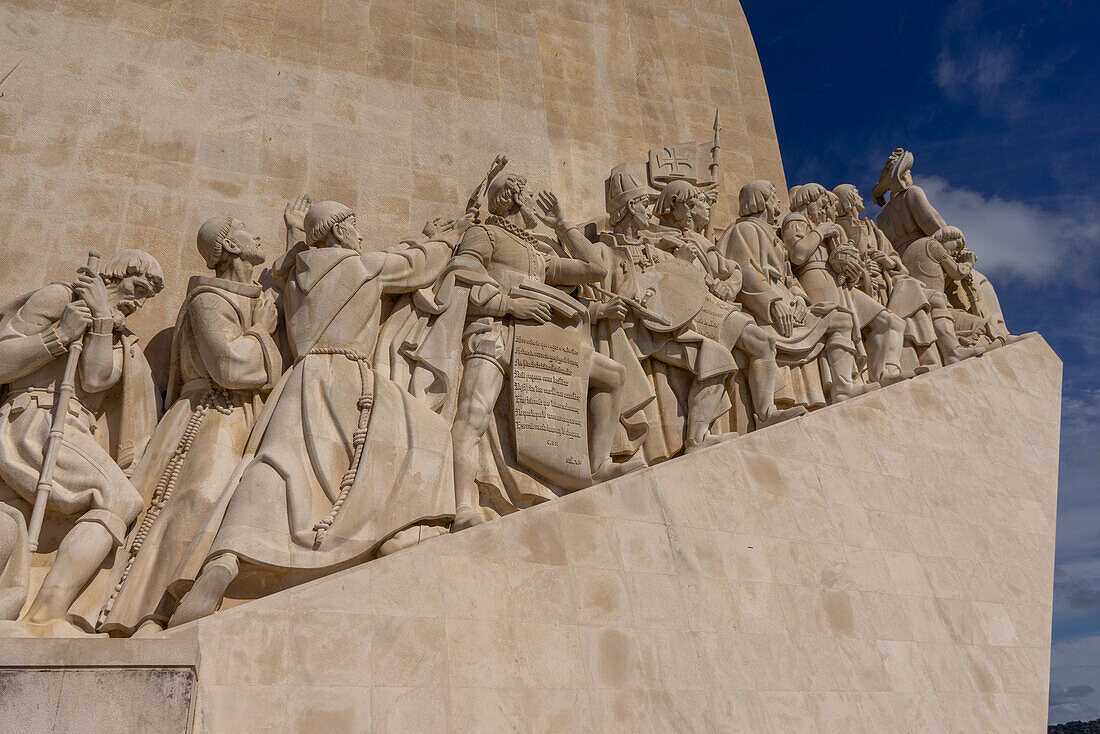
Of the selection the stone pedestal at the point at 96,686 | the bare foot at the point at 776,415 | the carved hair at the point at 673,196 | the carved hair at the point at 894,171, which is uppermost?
the carved hair at the point at 894,171

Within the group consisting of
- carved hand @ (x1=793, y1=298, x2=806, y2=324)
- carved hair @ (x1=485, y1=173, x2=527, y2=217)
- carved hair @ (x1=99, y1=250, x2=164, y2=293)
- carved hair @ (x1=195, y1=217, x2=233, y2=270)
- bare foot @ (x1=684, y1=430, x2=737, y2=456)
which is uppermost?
carved hair @ (x1=485, y1=173, x2=527, y2=217)

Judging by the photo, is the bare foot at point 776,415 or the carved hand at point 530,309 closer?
the carved hand at point 530,309

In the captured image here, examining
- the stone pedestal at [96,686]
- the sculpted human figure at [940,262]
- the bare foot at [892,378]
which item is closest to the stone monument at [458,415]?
the stone pedestal at [96,686]

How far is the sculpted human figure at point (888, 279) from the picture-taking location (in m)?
9.64

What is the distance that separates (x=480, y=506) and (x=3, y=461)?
2.82 meters

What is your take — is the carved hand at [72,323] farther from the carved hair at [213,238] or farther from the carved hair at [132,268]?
the carved hair at [213,238]

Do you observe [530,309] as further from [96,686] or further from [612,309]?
[96,686]

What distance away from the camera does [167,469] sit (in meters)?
5.98

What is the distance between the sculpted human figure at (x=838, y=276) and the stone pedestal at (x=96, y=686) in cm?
664

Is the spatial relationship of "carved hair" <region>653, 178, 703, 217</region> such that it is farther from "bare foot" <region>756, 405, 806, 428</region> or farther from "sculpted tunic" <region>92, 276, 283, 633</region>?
"sculpted tunic" <region>92, 276, 283, 633</region>

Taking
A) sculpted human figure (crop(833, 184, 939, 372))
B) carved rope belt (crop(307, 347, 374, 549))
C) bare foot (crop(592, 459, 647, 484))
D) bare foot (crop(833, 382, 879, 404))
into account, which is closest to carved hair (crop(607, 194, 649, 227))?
bare foot (crop(833, 382, 879, 404))

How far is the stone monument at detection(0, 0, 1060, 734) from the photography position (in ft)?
16.6

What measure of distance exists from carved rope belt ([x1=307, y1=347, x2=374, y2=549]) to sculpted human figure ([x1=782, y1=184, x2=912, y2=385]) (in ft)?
15.2

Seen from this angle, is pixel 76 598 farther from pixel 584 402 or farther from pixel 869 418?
pixel 869 418
